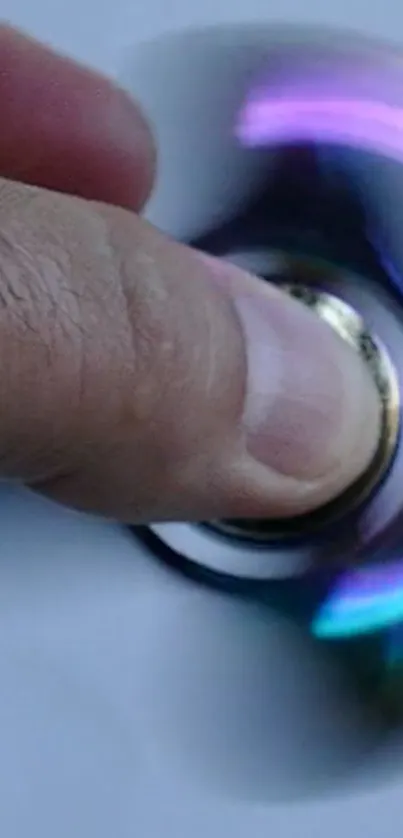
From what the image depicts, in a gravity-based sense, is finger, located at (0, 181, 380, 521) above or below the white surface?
above

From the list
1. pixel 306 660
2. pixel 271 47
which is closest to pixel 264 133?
pixel 271 47

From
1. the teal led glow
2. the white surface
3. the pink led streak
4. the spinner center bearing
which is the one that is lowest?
Result: the white surface

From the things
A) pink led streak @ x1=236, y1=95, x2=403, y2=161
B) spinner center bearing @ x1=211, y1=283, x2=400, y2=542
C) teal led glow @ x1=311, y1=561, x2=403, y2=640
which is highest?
pink led streak @ x1=236, y1=95, x2=403, y2=161

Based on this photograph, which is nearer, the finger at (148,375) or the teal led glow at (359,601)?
the finger at (148,375)

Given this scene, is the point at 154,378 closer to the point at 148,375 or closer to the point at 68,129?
the point at 148,375

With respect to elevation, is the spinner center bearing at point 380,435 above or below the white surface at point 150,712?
above

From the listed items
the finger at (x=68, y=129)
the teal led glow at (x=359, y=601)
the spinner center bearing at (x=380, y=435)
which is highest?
the finger at (x=68, y=129)

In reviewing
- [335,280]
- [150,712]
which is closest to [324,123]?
[335,280]

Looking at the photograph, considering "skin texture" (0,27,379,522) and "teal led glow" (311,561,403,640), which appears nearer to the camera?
"skin texture" (0,27,379,522)
